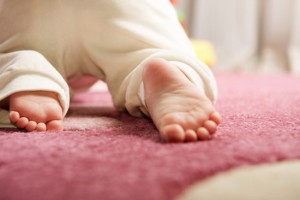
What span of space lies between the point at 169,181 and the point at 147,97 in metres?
0.27

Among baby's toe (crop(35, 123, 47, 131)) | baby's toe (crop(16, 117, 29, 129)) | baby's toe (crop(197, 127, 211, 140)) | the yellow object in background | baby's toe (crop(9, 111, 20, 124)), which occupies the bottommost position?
the yellow object in background

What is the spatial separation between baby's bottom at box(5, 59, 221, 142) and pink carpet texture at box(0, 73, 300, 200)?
0.06ft

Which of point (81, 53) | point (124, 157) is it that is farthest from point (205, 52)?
point (124, 157)

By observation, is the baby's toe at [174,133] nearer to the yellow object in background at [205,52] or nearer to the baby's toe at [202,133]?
the baby's toe at [202,133]

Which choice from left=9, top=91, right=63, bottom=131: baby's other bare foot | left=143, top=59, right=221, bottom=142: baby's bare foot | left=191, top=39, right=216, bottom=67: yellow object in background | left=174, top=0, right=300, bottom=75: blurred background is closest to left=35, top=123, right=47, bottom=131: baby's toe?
left=9, top=91, right=63, bottom=131: baby's other bare foot

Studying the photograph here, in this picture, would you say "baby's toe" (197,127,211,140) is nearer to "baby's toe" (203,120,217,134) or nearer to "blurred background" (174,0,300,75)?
"baby's toe" (203,120,217,134)

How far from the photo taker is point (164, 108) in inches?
22.1

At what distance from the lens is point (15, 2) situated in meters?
0.80

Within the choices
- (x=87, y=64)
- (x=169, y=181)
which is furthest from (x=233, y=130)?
(x=87, y=64)

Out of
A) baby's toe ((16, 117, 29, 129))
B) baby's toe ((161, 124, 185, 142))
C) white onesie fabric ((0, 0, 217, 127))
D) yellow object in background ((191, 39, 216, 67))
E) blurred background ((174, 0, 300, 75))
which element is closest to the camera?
baby's toe ((161, 124, 185, 142))

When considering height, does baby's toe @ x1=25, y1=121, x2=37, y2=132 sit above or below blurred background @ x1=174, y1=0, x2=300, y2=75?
above

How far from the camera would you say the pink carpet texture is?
0.37m

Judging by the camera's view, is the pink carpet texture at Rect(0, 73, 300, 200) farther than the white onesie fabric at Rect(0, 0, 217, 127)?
No

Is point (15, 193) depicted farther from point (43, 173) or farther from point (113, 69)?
point (113, 69)
